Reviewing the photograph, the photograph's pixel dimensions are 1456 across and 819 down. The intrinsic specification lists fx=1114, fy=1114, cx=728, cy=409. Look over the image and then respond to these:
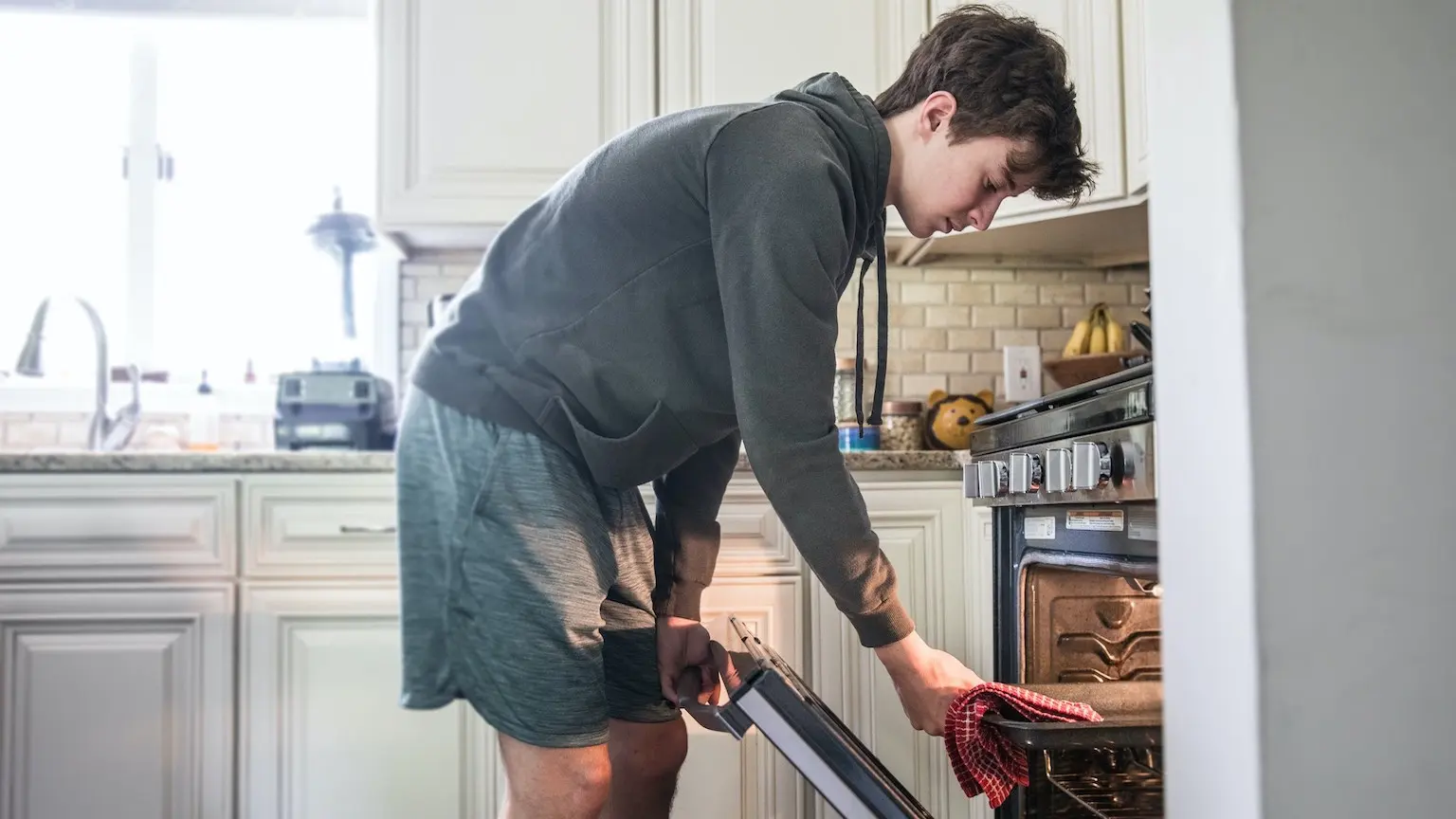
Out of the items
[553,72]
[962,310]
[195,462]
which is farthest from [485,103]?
[962,310]

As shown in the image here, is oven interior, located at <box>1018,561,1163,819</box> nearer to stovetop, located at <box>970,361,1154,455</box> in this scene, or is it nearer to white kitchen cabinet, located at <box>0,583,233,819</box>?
stovetop, located at <box>970,361,1154,455</box>

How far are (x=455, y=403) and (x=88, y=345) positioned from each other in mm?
2142

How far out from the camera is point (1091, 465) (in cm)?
105

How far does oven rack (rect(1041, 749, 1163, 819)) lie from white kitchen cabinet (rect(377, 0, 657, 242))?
1608 mm

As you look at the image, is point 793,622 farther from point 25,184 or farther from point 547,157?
point 25,184

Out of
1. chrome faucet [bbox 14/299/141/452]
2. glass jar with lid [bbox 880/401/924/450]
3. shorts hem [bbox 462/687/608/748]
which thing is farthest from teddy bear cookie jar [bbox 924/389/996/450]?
chrome faucet [bbox 14/299/141/452]

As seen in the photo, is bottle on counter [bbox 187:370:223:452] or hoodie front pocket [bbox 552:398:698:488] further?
bottle on counter [bbox 187:370:223:452]

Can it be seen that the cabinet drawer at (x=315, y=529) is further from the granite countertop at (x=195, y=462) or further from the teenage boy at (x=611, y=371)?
the teenage boy at (x=611, y=371)

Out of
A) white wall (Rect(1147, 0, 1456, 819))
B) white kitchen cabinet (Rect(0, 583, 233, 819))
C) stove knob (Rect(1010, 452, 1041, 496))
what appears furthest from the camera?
white kitchen cabinet (Rect(0, 583, 233, 819))

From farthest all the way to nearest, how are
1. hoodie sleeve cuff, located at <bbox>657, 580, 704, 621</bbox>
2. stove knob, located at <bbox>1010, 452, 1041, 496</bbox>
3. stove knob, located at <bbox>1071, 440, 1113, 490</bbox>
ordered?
1. hoodie sleeve cuff, located at <bbox>657, 580, 704, 621</bbox>
2. stove knob, located at <bbox>1010, 452, 1041, 496</bbox>
3. stove knob, located at <bbox>1071, 440, 1113, 490</bbox>

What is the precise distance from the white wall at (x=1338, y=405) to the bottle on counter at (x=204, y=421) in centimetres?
257

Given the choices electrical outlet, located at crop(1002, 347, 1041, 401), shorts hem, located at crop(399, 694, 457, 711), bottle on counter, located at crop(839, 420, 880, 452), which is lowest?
shorts hem, located at crop(399, 694, 457, 711)

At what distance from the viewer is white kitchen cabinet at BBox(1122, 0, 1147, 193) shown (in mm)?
2137

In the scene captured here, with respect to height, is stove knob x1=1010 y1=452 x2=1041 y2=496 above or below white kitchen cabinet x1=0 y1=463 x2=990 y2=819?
above
